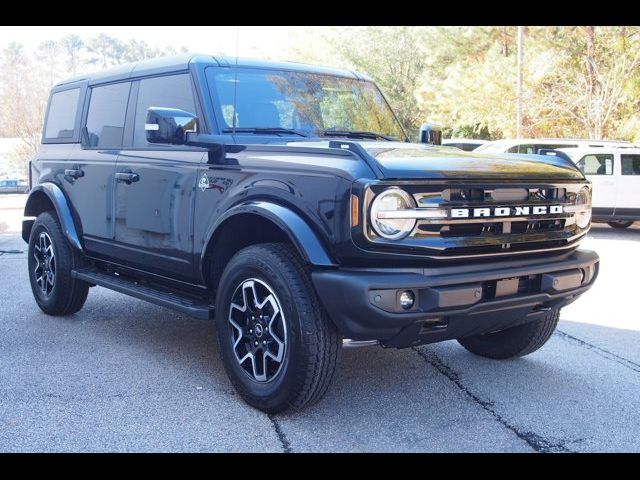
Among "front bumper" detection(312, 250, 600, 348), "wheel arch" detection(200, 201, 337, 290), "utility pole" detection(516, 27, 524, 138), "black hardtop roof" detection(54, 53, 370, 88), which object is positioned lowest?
"front bumper" detection(312, 250, 600, 348)

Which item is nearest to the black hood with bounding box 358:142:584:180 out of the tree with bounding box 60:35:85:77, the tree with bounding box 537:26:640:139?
the tree with bounding box 537:26:640:139

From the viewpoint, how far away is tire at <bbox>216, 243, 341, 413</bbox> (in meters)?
3.77

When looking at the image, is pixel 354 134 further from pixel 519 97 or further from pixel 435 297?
pixel 519 97

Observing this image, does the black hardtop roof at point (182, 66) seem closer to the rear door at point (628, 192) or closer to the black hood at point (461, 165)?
the black hood at point (461, 165)

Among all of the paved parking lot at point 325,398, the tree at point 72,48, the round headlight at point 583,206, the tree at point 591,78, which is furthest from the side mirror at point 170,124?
the tree at point 72,48

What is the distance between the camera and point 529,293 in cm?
397

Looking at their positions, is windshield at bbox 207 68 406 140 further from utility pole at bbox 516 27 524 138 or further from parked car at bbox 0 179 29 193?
parked car at bbox 0 179 29 193

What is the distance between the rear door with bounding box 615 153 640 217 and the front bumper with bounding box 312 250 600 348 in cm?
1147

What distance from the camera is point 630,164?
48.4 ft

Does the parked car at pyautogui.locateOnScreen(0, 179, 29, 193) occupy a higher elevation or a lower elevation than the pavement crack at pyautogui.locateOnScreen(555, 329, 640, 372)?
higher

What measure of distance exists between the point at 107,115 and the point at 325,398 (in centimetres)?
290

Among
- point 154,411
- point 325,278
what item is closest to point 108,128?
point 154,411

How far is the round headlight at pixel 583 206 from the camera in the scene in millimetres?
4371
